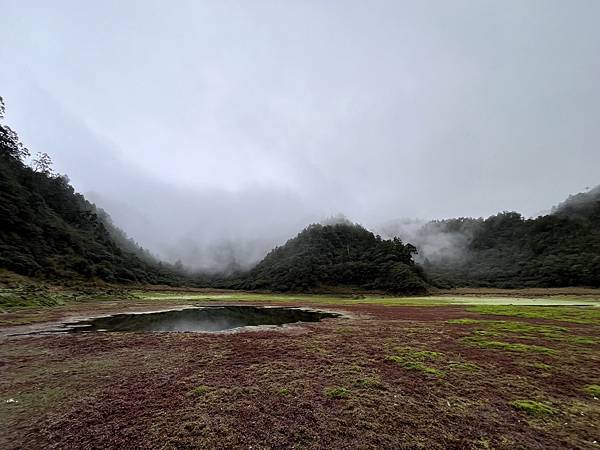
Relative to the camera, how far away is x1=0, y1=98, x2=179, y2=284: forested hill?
92312 millimetres

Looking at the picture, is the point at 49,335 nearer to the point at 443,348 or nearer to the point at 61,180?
the point at 443,348

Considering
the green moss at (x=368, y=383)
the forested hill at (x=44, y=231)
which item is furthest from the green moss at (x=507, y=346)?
the forested hill at (x=44, y=231)

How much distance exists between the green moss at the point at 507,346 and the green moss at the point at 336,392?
14.1m

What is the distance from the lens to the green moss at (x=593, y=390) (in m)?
12.2

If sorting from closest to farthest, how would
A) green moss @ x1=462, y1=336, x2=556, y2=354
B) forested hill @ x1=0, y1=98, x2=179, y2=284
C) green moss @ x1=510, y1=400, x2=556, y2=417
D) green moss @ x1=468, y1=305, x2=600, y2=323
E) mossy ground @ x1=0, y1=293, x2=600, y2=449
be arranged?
1. mossy ground @ x1=0, y1=293, x2=600, y2=449
2. green moss @ x1=510, y1=400, x2=556, y2=417
3. green moss @ x1=462, y1=336, x2=556, y2=354
4. green moss @ x1=468, y1=305, x2=600, y2=323
5. forested hill @ x1=0, y1=98, x2=179, y2=284

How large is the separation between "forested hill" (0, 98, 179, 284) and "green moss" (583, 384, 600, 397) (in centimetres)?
10937

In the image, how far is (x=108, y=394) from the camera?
38.8 feet

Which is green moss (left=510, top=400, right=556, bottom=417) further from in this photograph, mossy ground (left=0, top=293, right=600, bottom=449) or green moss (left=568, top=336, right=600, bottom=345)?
green moss (left=568, top=336, right=600, bottom=345)

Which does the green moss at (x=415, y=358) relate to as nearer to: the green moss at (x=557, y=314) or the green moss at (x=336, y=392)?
the green moss at (x=336, y=392)

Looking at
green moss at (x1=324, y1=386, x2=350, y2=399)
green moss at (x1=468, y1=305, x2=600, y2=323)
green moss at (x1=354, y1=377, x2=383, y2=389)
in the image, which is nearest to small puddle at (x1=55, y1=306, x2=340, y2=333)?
green moss at (x1=354, y1=377, x2=383, y2=389)

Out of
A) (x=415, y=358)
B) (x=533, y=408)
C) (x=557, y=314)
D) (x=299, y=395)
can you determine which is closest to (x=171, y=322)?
(x=415, y=358)

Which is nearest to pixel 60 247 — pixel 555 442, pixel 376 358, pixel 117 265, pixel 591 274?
pixel 117 265

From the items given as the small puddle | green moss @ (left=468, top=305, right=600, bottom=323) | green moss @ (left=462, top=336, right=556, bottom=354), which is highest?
green moss @ (left=468, top=305, right=600, bottom=323)

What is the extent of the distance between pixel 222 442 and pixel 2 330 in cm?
3145
